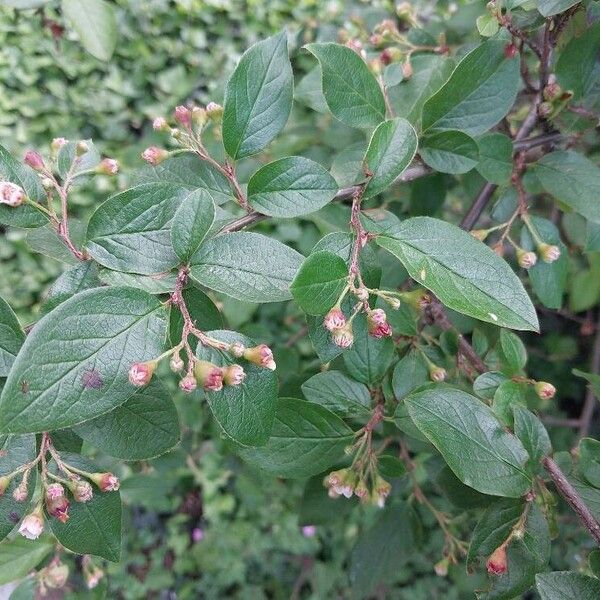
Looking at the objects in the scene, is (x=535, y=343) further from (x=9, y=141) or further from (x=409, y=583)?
(x=9, y=141)

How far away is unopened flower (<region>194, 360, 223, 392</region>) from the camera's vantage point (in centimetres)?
46

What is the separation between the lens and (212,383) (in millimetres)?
459

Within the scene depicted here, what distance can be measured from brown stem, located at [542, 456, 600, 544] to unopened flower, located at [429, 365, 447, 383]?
13cm

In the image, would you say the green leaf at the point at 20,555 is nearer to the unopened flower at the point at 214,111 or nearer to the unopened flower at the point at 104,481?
the unopened flower at the point at 104,481

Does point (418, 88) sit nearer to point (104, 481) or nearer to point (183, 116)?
point (183, 116)

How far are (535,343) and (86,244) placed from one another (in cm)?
152

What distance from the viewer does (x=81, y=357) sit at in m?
0.45

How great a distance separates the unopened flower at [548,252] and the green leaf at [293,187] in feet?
1.01

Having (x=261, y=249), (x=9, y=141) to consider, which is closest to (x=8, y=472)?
(x=261, y=249)

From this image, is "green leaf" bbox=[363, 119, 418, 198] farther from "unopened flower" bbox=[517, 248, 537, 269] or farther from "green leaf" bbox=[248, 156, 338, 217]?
"unopened flower" bbox=[517, 248, 537, 269]

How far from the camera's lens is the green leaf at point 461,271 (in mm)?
490

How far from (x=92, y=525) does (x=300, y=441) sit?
223mm

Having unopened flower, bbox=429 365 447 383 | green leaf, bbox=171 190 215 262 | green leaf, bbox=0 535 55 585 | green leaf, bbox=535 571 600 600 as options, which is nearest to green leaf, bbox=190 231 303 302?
green leaf, bbox=171 190 215 262

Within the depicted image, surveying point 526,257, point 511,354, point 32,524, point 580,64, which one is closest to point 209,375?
point 32,524
